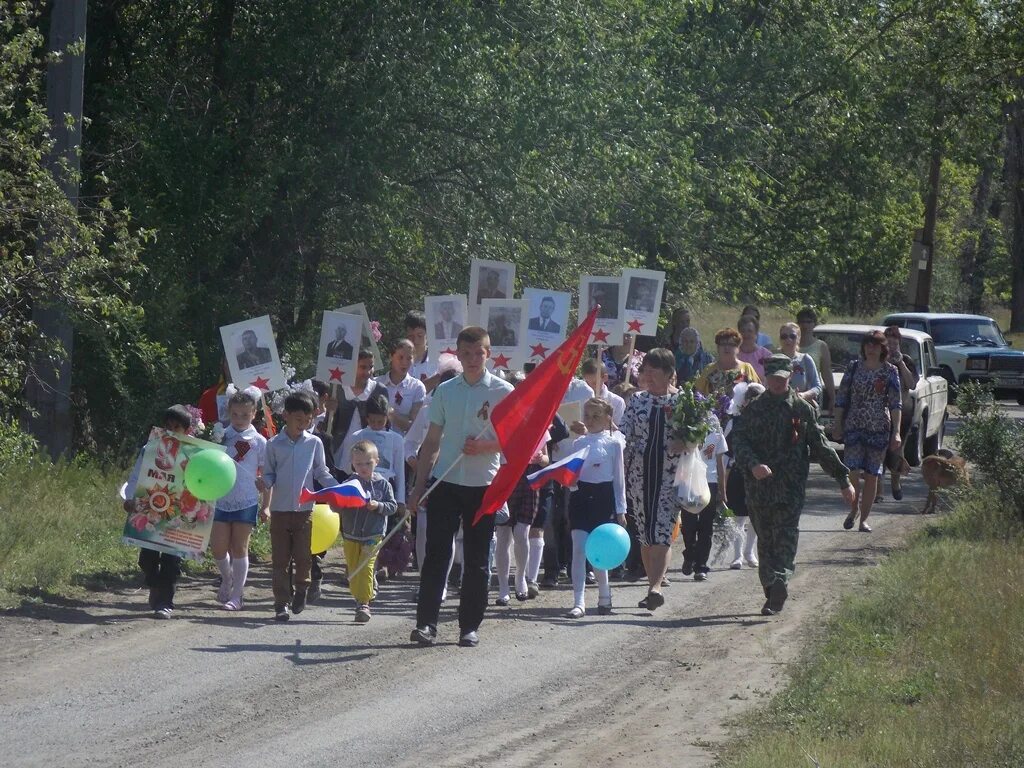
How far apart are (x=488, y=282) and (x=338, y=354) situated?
180 cm

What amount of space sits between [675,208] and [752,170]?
22.0 ft

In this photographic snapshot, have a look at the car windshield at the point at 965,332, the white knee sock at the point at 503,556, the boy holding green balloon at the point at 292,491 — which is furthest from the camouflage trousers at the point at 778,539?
the car windshield at the point at 965,332

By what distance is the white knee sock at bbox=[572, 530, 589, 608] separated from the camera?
35.8ft

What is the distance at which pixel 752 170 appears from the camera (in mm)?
26359

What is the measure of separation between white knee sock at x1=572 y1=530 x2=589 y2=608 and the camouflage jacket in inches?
48.6

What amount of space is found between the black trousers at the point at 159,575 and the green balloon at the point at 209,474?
53 centimetres

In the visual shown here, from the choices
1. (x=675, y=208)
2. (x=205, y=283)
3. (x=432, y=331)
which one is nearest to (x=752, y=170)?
(x=675, y=208)

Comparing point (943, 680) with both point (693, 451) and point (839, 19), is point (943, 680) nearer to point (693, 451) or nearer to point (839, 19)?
point (693, 451)

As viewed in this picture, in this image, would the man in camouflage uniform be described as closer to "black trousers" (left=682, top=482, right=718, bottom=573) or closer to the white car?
"black trousers" (left=682, top=482, right=718, bottom=573)

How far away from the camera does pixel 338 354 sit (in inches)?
494

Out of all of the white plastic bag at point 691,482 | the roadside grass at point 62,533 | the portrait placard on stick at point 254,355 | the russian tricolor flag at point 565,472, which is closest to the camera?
the russian tricolor flag at point 565,472

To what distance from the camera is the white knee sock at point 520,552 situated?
1137cm

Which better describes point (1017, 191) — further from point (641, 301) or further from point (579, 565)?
point (579, 565)

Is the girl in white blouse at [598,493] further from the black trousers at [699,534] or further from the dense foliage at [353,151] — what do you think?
the dense foliage at [353,151]
